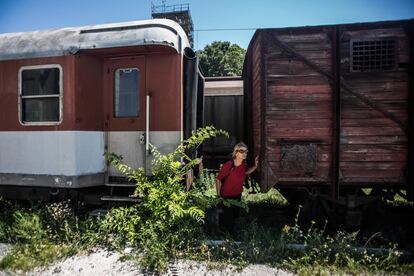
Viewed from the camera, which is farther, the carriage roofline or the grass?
the carriage roofline

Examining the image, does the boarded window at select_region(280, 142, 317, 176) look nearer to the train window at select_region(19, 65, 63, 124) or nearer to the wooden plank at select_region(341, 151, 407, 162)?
the wooden plank at select_region(341, 151, 407, 162)

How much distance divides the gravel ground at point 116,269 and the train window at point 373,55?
3.24 metres

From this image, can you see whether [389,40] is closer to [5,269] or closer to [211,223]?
[211,223]

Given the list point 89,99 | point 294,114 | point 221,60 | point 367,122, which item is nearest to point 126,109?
point 89,99

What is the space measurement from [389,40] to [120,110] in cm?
452

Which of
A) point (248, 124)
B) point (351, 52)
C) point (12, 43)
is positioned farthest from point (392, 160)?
point (12, 43)

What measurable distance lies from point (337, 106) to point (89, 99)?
4.14 metres

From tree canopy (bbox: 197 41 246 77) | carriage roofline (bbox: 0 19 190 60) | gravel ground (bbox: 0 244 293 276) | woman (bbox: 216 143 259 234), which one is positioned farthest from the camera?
tree canopy (bbox: 197 41 246 77)

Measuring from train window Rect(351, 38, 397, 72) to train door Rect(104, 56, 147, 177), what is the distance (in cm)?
347

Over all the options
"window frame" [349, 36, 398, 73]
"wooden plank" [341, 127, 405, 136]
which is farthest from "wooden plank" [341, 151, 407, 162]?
"window frame" [349, 36, 398, 73]

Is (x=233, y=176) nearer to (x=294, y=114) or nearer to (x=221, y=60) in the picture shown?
(x=294, y=114)

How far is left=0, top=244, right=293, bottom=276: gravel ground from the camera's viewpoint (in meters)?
3.87

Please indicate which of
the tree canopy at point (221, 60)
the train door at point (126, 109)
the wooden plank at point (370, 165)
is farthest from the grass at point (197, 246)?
the tree canopy at point (221, 60)

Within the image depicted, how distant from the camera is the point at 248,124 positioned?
6441mm
